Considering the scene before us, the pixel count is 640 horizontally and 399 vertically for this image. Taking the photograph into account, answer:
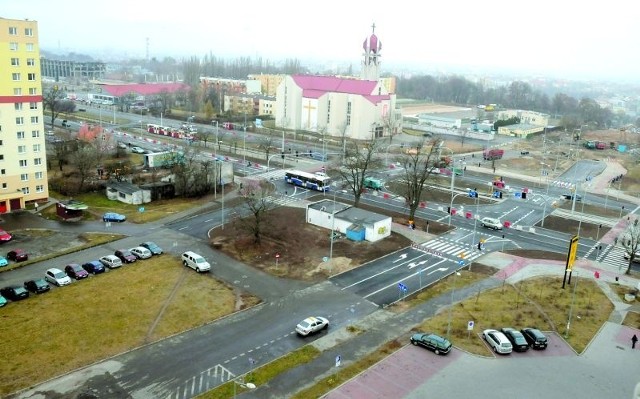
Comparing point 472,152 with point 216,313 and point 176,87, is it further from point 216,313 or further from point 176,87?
point 176,87

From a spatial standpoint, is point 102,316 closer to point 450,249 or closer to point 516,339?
point 516,339

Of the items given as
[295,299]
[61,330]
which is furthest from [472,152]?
[61,330]

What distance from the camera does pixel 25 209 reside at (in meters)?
53.0

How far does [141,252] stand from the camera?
41.4 meters

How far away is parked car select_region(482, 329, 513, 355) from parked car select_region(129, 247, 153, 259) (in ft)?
82.8

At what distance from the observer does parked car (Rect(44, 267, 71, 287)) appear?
119 feet

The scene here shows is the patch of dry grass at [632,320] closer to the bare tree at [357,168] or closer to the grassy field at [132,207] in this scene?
the bare tree at [357,168]

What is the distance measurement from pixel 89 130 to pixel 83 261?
4915 cm

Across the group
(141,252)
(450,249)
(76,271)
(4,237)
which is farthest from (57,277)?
(450,249)

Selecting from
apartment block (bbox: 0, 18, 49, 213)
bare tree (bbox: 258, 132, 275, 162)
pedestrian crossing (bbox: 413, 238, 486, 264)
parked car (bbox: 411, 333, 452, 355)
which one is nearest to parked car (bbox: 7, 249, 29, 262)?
apartment block (bbox: 0, 18, 49, 213)

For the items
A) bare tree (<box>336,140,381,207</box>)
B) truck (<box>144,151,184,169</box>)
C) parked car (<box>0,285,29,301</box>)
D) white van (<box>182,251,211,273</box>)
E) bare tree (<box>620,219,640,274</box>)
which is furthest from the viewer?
truck (<box>144,151,184,169</box>)

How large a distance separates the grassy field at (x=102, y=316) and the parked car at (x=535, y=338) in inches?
659

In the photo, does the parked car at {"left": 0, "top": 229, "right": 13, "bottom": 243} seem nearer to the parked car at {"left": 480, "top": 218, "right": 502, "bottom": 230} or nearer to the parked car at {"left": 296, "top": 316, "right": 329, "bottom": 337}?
the parked car at {"left": 296, "top": 316, "right": 329, "bottom": 337}

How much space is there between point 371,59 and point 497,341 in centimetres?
9705
